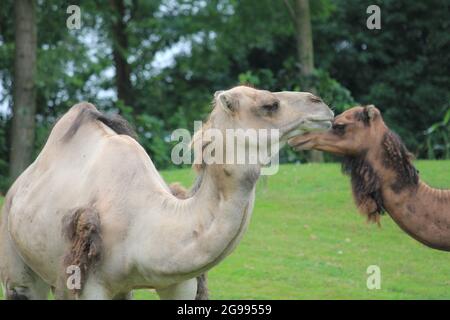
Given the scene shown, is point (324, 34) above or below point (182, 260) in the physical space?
above

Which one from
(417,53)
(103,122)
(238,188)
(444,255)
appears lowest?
(444,255)

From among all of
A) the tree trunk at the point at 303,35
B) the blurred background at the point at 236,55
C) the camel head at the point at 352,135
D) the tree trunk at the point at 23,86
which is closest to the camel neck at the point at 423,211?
the camel head at the point at 352,135

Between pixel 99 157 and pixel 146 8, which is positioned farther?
pixel 146 8

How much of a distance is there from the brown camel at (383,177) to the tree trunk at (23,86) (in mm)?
9419

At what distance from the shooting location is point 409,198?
7.61 metres

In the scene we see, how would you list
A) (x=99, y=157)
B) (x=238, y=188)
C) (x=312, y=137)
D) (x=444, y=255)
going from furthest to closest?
(x=444, y=255) < (x=312, y=137) < (x=99, y=157) < (x=238, y=188)

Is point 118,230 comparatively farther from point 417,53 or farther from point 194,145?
point 417,53

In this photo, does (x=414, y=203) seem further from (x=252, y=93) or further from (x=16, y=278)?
(x=16, y=278)

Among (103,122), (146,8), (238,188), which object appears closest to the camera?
(238,188)

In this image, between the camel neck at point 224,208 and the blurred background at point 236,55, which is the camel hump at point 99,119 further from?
the blurred background at point 236,55

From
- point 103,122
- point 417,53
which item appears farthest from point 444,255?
point 417,53
